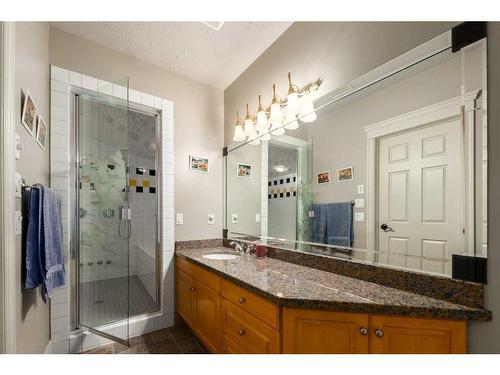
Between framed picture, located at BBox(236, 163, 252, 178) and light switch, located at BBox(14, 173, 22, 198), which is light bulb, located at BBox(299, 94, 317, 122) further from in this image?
light switch, located at BBox(14, 173, 22, 198)

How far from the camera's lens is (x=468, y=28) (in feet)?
3.22

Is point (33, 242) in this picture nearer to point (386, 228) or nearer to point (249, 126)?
point (249, 126)

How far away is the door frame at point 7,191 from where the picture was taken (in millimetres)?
970

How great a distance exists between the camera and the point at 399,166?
3.98 ft

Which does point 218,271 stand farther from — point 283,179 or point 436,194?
point 436,194

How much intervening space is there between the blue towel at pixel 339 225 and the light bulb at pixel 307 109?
2.09ft

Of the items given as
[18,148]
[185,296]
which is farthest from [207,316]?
[18,148]

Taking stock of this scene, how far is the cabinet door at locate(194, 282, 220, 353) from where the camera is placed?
162cm

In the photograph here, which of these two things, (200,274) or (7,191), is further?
(200,274)

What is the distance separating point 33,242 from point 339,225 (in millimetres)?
1726

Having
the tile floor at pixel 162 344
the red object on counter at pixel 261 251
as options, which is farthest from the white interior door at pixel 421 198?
the tile floor at pixel 162 344

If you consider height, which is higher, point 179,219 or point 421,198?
point 421,198
